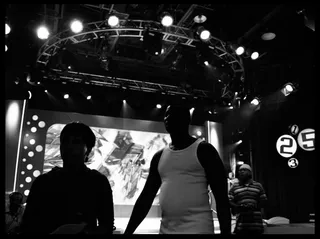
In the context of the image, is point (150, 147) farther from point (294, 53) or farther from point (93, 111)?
point (294, 53)

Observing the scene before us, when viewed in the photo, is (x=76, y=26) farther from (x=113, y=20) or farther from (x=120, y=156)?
(x=120, y=156)

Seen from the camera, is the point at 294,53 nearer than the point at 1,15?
No

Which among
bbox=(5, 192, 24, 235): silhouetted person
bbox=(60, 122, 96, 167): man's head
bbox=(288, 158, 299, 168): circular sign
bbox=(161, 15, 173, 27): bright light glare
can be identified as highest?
bbox=(161, 15, 173, 27): bright light glare

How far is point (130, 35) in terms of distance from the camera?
6.20m

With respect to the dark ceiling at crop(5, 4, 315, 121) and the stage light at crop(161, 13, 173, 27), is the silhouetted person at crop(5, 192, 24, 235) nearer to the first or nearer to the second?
the dark ceiling at crop(5, 4, 315, 121)

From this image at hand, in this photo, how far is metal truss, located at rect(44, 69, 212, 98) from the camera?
8.04m

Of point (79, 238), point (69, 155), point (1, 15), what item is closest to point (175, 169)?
point (69, 155)

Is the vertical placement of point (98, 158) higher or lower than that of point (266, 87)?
lower

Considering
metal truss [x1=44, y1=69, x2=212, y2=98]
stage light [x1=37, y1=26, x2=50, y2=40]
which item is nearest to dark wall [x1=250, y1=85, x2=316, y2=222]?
metal truss [x1=44, y1=69, x2=212, y2=98]

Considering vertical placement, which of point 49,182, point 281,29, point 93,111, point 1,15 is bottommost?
point 49,182

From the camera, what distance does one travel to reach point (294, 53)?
24.5 ft

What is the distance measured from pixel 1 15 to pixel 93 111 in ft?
27.7

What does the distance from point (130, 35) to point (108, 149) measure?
3782 millimetres

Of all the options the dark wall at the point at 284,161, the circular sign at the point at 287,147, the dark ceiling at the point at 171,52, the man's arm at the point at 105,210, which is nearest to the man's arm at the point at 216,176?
the man's arm at the point at 105,210
